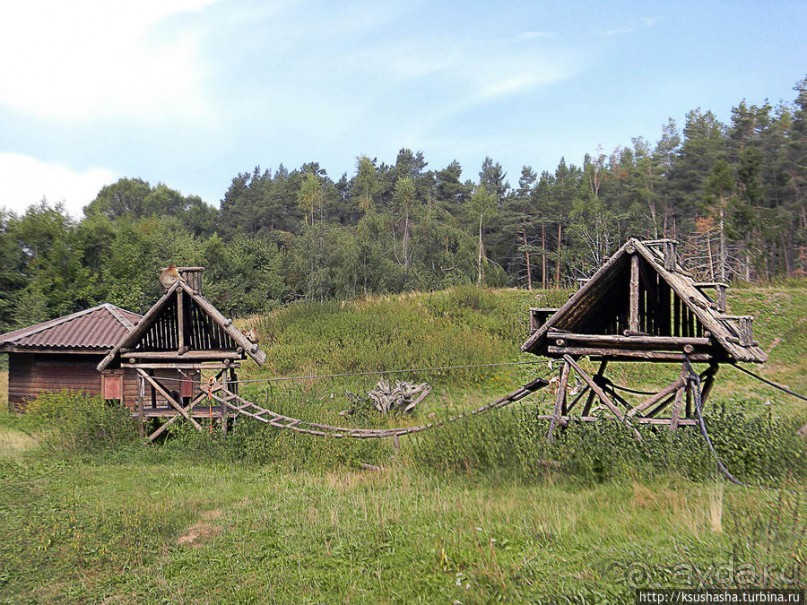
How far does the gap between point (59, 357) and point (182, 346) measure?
931 centimetres

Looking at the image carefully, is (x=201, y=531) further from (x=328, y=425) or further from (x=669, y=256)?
(x=669, y=256)

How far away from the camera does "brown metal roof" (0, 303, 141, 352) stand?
774 inches

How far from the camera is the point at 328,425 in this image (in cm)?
1319

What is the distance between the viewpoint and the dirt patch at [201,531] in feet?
25.4

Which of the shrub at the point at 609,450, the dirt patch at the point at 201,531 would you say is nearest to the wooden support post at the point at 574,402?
the shrub at the point at 609,450

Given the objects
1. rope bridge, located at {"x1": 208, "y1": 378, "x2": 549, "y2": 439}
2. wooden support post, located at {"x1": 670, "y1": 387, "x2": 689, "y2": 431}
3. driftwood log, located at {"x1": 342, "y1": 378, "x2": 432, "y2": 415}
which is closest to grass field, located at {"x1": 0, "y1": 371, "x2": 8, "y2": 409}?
rope bridge, located at {"x1": 208, "y1": 378, "x2": 549, "y2": 439}

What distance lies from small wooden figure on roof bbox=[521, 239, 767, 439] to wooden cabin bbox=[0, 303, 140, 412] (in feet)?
50.1

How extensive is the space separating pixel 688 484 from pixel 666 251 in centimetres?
386

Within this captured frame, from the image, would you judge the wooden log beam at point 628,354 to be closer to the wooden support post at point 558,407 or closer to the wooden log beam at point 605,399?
the wooden log beam at point 605,399

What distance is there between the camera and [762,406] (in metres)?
17.4

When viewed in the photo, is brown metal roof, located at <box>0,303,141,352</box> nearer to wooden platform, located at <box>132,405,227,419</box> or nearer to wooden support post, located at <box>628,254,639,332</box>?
wooden platform, located at <box>132,405,227,419</box>

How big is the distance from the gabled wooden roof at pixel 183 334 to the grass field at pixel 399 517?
164 cm

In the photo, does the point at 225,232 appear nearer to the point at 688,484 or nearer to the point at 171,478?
the point at 171,478

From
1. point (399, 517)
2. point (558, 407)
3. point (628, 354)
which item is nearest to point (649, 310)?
point (628, 354)
